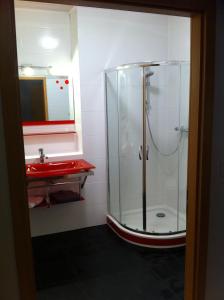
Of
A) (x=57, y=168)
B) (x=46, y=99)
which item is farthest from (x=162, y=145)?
(x=46, y=99)

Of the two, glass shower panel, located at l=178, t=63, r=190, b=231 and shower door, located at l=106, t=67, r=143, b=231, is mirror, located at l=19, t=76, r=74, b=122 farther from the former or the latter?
glass shower panel, located at l=178, t=63, r=190, b=231

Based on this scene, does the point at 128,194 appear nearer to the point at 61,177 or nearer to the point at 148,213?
the point at 148,213

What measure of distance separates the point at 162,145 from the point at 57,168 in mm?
1404

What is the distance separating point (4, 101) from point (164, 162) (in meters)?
2.74

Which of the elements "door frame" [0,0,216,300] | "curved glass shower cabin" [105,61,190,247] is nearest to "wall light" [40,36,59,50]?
"curved glass shower cabin" [105,61,190,247]

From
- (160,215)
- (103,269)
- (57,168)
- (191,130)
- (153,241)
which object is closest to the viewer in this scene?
(191,130)

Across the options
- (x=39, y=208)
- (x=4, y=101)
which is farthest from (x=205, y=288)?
(x=39, y=208)

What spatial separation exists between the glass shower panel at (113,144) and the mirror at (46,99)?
1.54ft

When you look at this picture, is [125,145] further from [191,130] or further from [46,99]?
[191,130]

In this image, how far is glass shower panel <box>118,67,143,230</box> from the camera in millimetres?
3227

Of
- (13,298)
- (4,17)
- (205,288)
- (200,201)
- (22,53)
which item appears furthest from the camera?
(22,53)

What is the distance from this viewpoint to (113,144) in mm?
3420

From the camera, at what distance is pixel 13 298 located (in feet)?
4.12

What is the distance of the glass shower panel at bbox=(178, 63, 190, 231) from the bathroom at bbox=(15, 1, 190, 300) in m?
0.01
